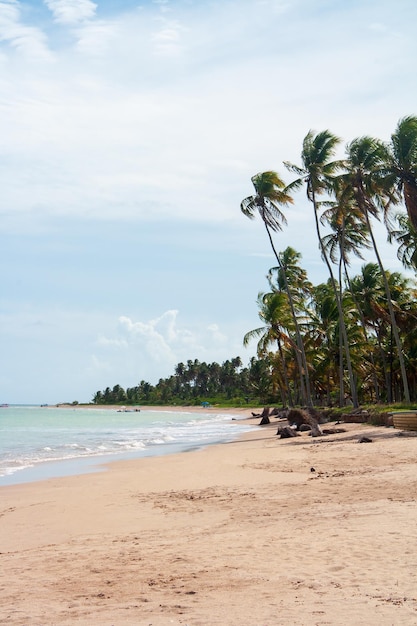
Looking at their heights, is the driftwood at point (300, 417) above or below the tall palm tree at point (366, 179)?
below

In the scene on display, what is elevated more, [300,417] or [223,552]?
[300,417]

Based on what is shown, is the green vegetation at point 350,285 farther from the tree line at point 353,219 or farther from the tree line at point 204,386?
the tree line at point 204,386

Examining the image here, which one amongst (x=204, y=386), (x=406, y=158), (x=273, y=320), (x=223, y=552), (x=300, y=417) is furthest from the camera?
(x=204, y=386)

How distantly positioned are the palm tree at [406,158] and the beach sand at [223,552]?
15.5 metres

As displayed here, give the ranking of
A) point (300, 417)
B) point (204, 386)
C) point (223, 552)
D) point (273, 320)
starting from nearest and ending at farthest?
point (223, 552)
point (300, 417)
point (273, 320)
point (204, 386)

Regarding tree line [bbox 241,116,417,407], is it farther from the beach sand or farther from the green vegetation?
the beach sand

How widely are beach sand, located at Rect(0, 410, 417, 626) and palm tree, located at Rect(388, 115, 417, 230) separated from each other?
15527mm

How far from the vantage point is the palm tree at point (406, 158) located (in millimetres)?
25359

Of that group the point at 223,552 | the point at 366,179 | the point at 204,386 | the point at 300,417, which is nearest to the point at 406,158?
the point at 366,179

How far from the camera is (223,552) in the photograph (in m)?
6.50

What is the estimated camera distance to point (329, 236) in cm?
3753

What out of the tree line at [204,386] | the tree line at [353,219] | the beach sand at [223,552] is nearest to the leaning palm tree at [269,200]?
the tree line at [353,219]

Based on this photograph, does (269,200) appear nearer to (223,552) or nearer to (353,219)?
(353,219)

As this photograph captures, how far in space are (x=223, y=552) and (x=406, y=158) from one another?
22.3 m
